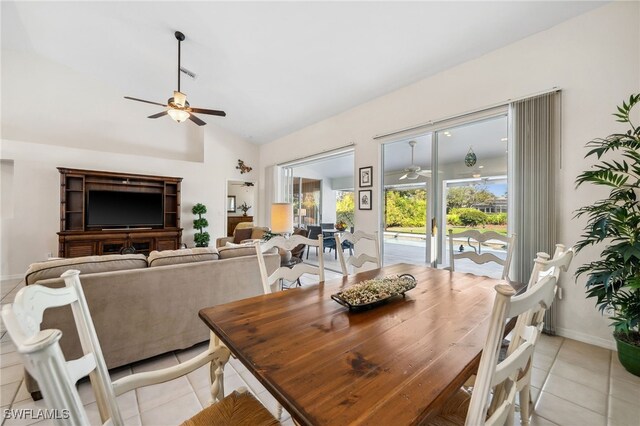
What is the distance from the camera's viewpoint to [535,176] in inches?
103

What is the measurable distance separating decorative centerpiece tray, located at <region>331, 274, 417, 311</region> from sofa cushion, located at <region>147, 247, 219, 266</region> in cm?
149

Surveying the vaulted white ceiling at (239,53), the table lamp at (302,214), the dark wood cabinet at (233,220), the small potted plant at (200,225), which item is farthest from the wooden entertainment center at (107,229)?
the table lamp at (302,214)

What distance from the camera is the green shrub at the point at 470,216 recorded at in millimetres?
3166

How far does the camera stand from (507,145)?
9.50 feet

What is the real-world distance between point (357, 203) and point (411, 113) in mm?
1603

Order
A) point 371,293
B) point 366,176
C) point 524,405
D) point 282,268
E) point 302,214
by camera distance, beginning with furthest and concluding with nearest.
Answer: point 302,214 → point 366,176 → point 282,268 → point 371,293 → point 524,405

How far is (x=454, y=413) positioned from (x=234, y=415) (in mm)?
880

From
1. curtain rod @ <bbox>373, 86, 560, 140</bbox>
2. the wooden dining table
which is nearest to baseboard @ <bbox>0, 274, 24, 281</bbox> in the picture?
the wooden dining table

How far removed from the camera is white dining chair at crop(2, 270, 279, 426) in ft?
1.58

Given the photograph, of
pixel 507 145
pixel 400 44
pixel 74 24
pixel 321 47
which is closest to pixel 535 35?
pixel 507 145

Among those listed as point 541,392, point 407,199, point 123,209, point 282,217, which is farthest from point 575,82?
point 123,209

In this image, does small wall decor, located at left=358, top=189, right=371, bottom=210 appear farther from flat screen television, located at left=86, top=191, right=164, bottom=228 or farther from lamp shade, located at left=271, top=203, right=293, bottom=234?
flat screen television, located at left=86, top=191, right=164, bottom=228

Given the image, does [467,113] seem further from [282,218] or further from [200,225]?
[200,225]

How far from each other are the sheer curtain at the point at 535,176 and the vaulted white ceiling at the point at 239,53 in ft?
2.70
